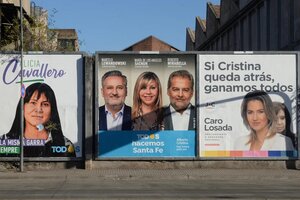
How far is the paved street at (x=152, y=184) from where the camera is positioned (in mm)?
12172

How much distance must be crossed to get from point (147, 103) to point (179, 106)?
3.42 feet

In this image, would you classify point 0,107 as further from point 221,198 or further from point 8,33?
point 221,198

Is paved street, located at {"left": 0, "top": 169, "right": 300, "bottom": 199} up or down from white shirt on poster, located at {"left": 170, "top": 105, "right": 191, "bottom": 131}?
down

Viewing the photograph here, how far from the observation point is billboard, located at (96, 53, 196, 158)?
1795cm

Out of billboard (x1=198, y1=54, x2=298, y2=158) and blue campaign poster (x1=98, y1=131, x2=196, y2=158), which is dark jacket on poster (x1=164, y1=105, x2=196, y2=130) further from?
billboard (x1=198, y1=54, x2=298, y2=158)

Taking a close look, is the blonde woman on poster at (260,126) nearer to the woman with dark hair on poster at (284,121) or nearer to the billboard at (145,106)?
the woman with dark hair on poster at (284,121)

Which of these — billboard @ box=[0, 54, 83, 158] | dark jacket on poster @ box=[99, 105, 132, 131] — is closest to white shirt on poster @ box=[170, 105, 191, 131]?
dark jacket on poster @ box=[99, 105, 132, 131]

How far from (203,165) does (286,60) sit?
4.37m

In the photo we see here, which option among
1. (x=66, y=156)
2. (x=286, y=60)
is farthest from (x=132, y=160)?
(x=286, y=60)

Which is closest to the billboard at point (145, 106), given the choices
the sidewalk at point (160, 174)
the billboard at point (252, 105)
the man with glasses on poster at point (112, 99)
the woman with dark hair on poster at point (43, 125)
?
the man with glasses on poster at point (112, 99)

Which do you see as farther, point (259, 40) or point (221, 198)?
point (259, 40)

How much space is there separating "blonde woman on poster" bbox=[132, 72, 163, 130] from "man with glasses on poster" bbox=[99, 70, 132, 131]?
39cm

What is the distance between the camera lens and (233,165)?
59.8ft

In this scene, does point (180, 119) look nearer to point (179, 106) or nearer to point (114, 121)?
point (179, 106)
